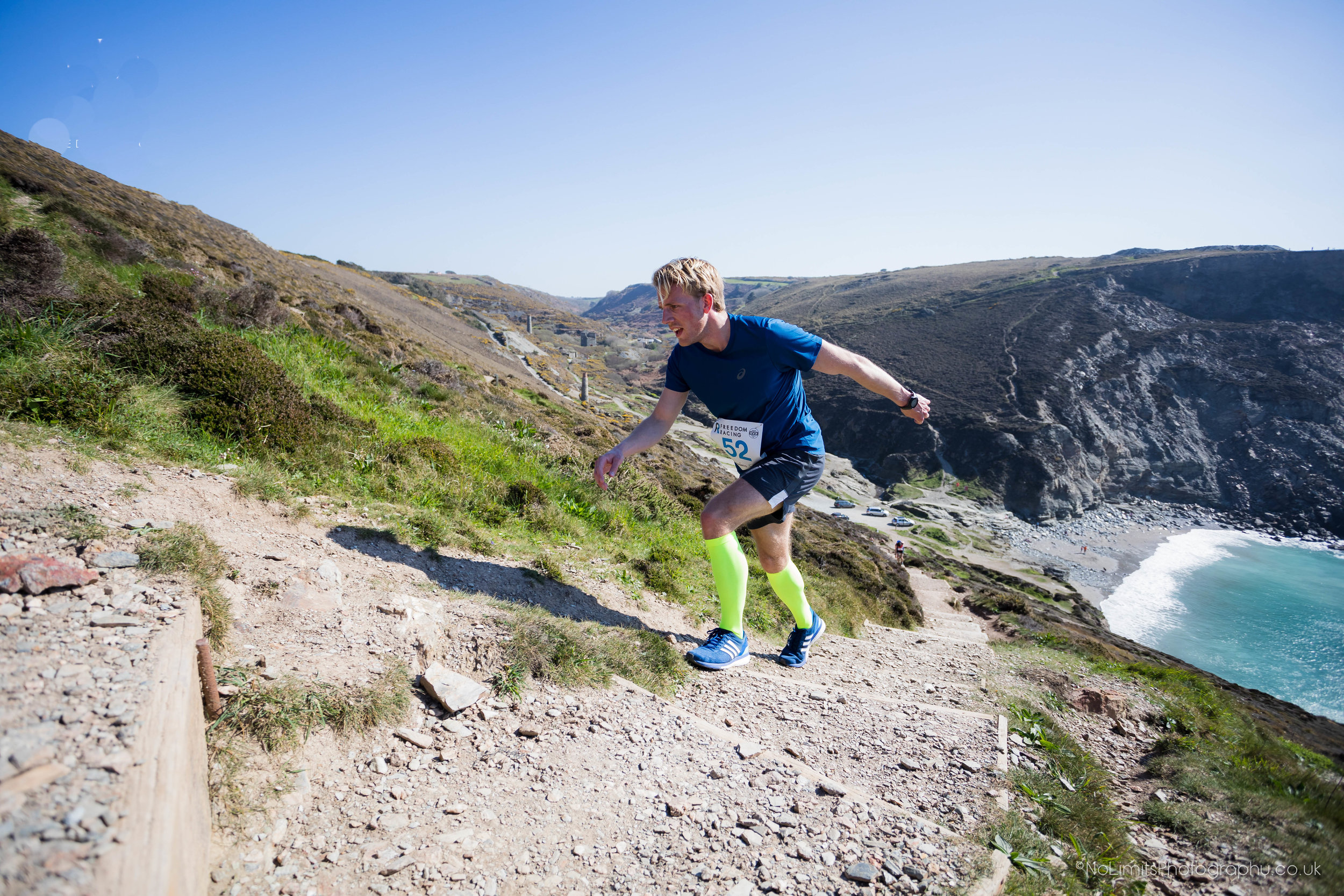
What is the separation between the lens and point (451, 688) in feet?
8.28

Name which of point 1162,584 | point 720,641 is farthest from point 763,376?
point 1162,584

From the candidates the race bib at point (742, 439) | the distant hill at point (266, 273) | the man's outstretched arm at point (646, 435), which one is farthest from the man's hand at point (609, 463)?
the distant hill at point (266, 273)

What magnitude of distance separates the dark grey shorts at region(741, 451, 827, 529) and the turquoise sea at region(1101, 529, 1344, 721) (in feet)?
132

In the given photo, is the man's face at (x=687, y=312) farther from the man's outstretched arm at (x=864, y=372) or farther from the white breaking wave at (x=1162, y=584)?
the white breaking wave at (x=1162, y=584)

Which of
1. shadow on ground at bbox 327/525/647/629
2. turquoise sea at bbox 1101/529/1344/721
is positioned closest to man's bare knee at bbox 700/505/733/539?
shadow on ground at bbox 327/525/647/629

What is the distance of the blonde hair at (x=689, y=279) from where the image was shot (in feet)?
11.3

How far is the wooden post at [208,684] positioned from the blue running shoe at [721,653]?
2390 millimetres

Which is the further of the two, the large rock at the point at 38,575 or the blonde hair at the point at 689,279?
the blonde hair at the point at 689,279

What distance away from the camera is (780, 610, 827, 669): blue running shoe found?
411cm

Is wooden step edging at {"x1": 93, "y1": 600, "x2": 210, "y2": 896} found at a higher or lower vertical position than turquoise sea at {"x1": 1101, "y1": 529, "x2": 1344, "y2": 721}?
higher

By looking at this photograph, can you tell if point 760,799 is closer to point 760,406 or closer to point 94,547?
point 760,406

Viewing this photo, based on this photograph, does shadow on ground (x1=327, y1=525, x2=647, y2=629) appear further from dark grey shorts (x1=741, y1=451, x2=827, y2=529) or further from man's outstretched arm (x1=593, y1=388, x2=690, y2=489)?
dark grey shorts (x1=741, y1=451, x2=827, y2=529)

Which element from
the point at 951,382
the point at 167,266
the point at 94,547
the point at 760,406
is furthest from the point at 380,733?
the point at 951,382

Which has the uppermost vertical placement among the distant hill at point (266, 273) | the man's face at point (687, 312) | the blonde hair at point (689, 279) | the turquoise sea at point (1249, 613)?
the distant hill at point (266, 273)
